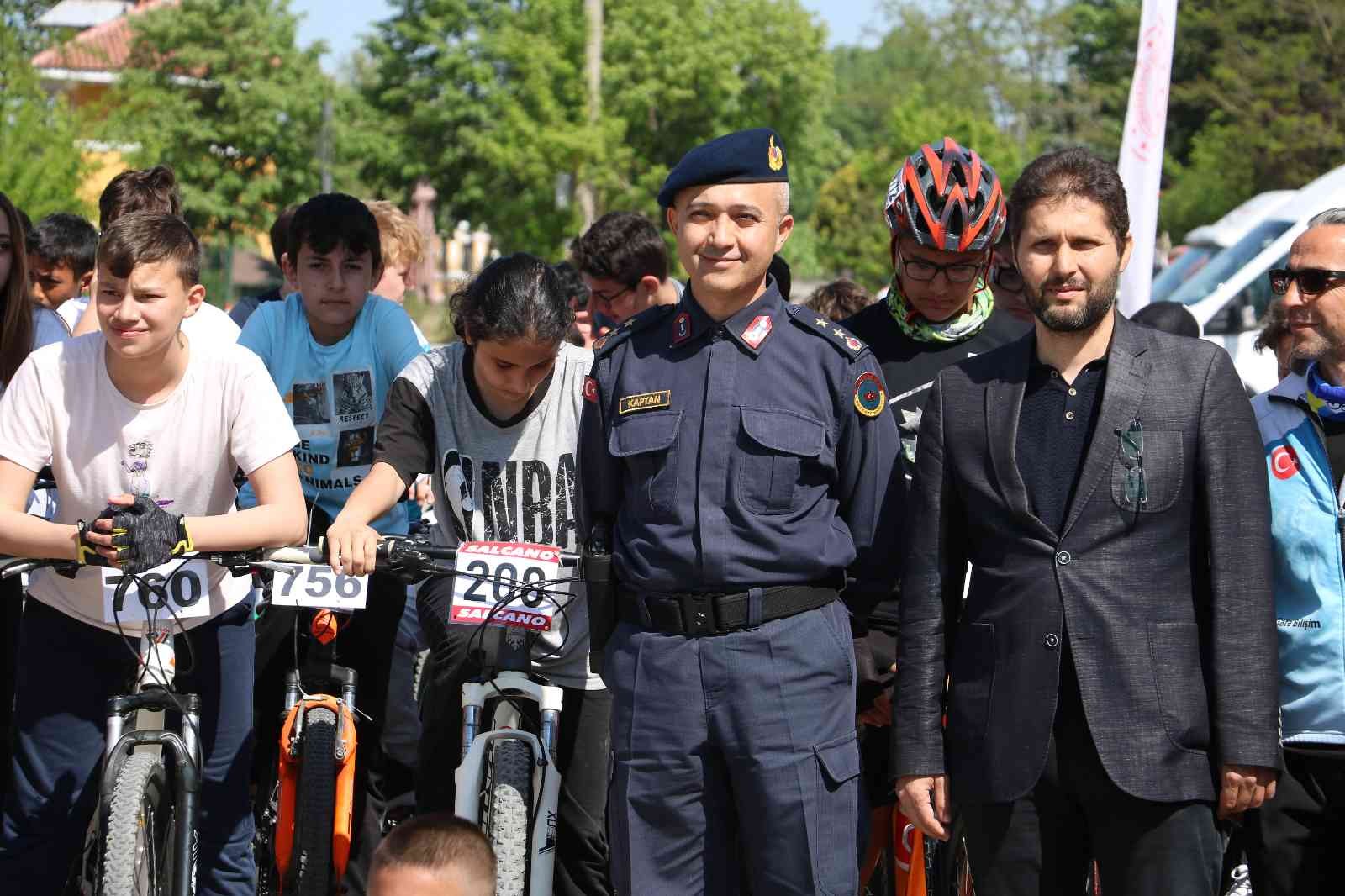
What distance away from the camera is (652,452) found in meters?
4.41

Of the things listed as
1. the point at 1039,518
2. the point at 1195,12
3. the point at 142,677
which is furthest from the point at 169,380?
the point at 1195,12

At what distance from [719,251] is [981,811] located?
1542 millimetres

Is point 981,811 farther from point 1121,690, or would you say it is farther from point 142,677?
point 142,677

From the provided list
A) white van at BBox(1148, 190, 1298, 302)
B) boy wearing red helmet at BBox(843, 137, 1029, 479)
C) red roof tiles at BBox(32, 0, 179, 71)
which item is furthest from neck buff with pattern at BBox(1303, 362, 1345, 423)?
red roof tiles at BBox(32, 0, 179, 71)

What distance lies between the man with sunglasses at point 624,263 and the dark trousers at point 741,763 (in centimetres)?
395

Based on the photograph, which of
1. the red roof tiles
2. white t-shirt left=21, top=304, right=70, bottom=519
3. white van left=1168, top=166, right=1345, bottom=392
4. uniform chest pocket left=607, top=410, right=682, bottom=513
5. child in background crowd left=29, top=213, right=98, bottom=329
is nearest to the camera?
uniform chest pocket left=607, top=410, right=682, bottom=513

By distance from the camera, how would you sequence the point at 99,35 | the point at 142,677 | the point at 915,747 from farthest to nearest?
the point at 99,35, the point at 142,677, the point at 915,747

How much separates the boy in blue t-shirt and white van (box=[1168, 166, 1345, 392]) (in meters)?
10.2

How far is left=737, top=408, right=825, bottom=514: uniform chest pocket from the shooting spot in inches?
170

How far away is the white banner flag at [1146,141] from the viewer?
10.2m

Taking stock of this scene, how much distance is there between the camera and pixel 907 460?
516 cm

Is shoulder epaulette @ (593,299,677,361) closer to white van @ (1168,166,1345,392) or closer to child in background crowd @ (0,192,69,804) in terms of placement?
child in background crowd @ (0,192,69,804)

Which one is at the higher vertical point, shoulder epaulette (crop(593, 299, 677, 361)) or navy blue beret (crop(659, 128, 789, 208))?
navy blue beret (crop(659, 128, 789, 208))

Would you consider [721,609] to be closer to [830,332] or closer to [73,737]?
[830,332]
